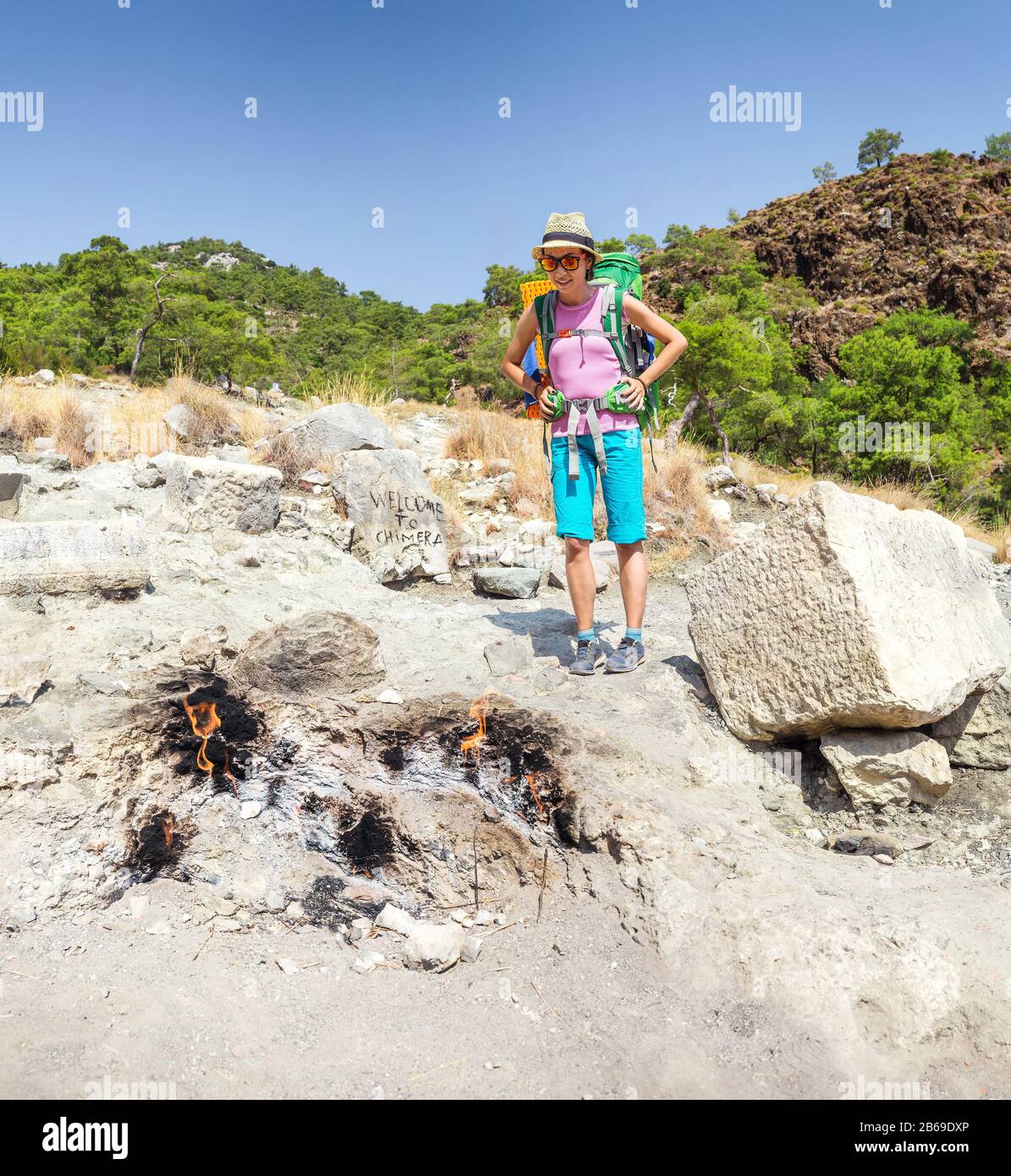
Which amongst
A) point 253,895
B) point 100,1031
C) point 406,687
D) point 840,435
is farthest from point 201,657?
point 840,435

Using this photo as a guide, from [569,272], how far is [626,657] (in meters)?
1.66

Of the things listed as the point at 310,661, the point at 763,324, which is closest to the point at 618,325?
the point at 310,661

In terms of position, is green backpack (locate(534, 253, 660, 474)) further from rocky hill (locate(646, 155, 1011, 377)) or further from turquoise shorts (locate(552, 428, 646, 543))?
rocky hill (locate(646, 155, 1011, 377))

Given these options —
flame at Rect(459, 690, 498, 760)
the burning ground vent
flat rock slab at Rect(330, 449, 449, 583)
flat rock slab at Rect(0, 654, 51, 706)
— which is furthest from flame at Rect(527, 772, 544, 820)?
flat rock slab at Rect(330, 449, 449, 583)

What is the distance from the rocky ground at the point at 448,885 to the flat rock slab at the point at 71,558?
0.09m

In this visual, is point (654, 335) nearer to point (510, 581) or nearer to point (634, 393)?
point (634, 393)

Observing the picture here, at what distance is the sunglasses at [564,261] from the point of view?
10.1 feet

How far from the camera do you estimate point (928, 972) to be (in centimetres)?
184

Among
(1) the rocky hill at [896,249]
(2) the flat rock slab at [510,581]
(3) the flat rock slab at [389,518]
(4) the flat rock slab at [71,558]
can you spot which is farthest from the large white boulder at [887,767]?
(1) the rocky hill at [896,249]

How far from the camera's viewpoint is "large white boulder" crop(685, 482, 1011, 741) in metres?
2.67

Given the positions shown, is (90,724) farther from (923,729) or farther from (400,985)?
(923,729)

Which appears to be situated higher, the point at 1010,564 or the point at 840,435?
the point at 840,435

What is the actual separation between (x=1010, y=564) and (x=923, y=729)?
578cm

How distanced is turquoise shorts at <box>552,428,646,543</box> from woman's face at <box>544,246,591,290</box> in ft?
2.02
